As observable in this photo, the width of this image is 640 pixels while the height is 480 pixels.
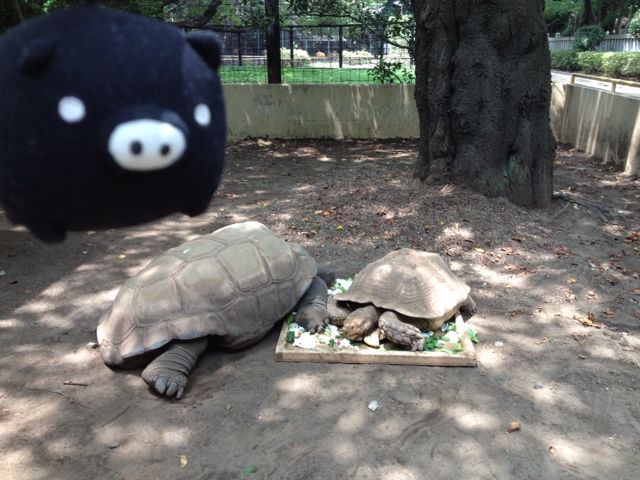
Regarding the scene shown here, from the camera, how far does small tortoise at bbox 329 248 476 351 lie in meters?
3.93

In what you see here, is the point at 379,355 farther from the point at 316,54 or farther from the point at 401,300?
the point at 316,54

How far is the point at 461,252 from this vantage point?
18.1 ft

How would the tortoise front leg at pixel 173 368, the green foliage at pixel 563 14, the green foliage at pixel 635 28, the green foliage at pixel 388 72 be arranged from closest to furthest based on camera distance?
the tortoise front leg at pixel 173 368, the green foliage at pixel 388 72, the green foliage at pixel 635 28, the green foliage at pixel 563 14

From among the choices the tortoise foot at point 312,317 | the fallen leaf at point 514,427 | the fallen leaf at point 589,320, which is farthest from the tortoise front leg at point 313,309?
the fallen leaf at point 589,320

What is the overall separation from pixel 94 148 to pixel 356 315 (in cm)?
339

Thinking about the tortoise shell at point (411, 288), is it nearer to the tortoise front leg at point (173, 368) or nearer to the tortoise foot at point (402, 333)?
the tortoise foot at point (402, 333)

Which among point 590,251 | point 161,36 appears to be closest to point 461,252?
point 590,251

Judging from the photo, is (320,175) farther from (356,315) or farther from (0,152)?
(0,152)

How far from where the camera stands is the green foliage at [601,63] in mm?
22844

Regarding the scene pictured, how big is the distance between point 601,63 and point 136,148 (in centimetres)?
2829

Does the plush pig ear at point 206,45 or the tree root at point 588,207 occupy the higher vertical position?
the plush pig ear at point 206,45

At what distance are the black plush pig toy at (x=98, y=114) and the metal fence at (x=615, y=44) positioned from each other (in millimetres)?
33704

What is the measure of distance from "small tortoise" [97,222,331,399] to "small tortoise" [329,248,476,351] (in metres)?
0.27

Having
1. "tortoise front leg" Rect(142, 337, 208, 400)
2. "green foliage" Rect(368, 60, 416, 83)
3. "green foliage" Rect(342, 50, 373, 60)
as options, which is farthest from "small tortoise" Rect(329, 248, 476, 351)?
"green foliage" Rect(342, 50, 373, 60)
